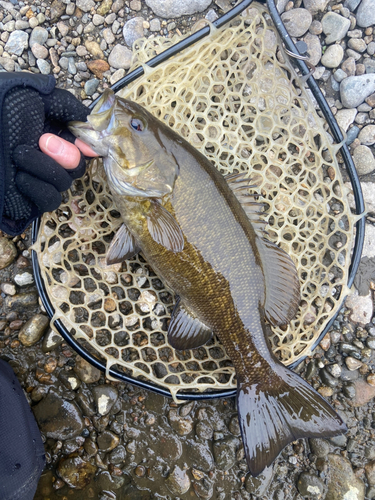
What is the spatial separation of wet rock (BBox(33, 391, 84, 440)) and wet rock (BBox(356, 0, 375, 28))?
4.69 meters

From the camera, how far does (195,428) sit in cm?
311

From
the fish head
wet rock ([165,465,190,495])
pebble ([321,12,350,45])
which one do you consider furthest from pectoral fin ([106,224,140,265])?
pebble ([321,12,350,45])

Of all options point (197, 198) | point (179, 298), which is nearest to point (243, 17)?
point (197, 198)

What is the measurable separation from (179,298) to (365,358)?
80.5 inches

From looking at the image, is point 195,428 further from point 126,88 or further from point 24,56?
point 24,56

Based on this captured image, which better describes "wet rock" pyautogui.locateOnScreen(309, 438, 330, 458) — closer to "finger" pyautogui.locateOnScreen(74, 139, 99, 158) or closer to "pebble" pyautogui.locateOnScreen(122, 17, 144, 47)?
"finger" pyautogui.locateOnScreen(74, 139, 99, 158)

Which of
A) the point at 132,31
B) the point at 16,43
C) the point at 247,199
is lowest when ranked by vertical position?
the point at 247,199

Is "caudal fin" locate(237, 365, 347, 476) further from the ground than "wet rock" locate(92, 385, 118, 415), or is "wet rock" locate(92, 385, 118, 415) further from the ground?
"wet rock" locate(92, 385, 118, 415)

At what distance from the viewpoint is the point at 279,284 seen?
8.38ft

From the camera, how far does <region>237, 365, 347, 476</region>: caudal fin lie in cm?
241

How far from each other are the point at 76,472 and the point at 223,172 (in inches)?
117

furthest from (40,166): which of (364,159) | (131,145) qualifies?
(364,159)

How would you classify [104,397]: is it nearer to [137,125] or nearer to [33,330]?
[33,330]

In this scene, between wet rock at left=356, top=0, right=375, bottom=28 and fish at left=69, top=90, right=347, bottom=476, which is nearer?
fish at left=69, top=90, right=347, bottom=476
